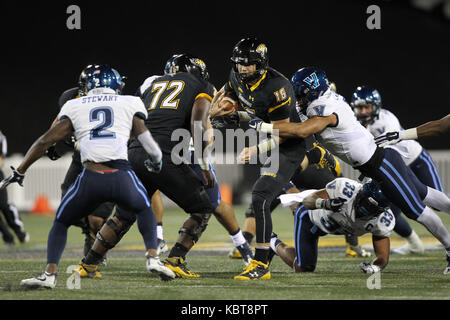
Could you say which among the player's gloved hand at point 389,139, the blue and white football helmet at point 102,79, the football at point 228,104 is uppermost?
the blue and white football helmet at point 102,79

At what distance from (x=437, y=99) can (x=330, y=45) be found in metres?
3.10

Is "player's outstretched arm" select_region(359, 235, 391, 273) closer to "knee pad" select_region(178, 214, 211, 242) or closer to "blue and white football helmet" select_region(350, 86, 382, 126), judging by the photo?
"knee pad" select_region(178, 214, 211, 242)

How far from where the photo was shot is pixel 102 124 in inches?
181

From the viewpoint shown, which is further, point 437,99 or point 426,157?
point 437,99

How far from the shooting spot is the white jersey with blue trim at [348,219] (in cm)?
546

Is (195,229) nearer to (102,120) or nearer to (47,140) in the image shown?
(102,120)

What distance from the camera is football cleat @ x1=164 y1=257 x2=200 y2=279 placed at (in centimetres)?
540

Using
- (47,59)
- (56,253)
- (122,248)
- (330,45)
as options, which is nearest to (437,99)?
(330,45)

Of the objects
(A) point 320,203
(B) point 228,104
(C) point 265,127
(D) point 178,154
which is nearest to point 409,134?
(A) point 320,203

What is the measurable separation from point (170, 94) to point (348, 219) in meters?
1.73

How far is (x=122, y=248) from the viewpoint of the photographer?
27.6 ft

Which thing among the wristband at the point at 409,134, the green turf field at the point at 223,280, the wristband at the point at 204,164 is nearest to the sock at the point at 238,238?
the green turf field at the point at 223,280

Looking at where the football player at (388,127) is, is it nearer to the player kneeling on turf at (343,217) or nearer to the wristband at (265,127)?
the player kneeling on turf at (343,217)
